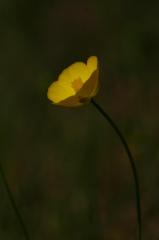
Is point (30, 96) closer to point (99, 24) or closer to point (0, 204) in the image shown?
point (99, 24)

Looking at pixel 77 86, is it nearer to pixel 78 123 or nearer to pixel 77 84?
pixel 77 84

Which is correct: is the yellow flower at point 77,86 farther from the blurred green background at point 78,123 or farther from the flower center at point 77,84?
the blurred green background at point 78,123

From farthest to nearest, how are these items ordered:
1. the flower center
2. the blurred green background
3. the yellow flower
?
the blurred green background < the flower center < the yellow flower

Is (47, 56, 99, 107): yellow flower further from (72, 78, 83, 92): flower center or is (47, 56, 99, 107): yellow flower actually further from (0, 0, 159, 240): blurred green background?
(0, 0, 159, 240): blurred green background

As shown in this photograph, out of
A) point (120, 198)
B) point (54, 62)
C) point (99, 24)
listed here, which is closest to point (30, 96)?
point (54, 62)

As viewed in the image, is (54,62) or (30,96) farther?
(54,62)

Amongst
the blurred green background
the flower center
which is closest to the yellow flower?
the flower center
